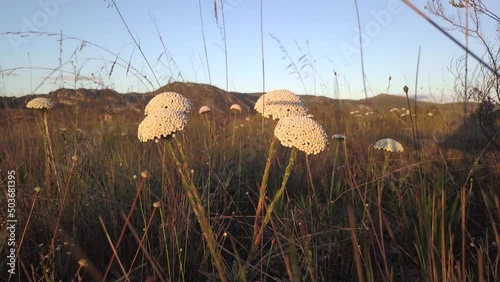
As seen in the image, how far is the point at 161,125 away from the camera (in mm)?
1381

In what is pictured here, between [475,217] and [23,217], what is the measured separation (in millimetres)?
2485

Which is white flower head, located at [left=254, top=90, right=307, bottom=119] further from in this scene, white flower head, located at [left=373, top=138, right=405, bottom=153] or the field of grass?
white flower head, located at [left=373, top=138, right=405, bottom=153]

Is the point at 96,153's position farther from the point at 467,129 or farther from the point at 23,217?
the point at 467,129

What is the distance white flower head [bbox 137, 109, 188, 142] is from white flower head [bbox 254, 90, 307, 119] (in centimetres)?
41

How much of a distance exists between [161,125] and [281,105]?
536 millimetres

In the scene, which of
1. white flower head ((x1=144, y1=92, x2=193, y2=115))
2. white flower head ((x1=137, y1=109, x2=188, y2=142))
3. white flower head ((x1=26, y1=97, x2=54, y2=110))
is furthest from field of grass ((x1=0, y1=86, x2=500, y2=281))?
white flower head ((x1=26, y1=97, x2=54, y2=110))

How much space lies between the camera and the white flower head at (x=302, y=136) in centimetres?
144

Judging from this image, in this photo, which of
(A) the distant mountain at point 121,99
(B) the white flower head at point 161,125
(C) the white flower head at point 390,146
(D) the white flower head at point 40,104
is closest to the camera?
(B) the white flower head at point 161,125

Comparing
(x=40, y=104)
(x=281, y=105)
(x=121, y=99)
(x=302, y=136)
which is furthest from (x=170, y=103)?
(x=121, y=99)

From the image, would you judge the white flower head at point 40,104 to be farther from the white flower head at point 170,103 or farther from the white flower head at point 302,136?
the white flower head at point 302,136

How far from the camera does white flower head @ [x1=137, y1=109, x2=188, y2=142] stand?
137 cm

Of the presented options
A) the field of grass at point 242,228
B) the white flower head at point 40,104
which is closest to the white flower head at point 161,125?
the field of grass at point 242,228

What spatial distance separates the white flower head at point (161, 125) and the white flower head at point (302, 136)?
1.24 ft

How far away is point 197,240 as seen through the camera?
1.89m
